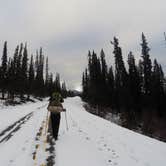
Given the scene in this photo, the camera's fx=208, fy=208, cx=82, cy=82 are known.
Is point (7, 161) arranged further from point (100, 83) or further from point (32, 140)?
point (100, 83)

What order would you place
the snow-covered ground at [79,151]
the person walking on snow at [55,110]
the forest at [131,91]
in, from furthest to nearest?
1. the forest at [131,91]
2. the person walking on snow at [55,110]
3. the snow-covered ground at [79,151]

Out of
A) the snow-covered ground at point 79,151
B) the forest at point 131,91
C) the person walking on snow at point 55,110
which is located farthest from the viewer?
the forest at point 131,91

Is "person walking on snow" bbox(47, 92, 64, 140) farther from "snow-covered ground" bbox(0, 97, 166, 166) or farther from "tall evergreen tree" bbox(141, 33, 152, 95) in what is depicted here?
"tall evergreen tree" bbox(141, 33, 152, 95)

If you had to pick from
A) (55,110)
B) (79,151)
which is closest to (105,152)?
(79,151)

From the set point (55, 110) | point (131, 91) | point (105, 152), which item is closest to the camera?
point (105, 152)

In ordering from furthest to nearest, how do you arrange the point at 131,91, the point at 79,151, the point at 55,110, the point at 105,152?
the point at 131,91 < the point at 55,110 < the point at 79,151 < the point at 105,152

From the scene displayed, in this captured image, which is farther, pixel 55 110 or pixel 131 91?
pixel 131 91

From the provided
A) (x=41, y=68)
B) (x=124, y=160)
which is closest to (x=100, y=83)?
(x=41, y=68)

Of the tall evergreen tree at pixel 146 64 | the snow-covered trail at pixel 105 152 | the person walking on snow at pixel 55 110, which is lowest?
the snow-covered trail at pixel 105 152

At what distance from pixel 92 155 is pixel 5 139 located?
15.7 feet

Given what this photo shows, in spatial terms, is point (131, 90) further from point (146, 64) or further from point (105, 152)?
point (105, 152)

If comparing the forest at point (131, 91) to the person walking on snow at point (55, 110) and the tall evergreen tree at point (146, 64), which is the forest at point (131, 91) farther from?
the person walking on snow at point (55, 110)

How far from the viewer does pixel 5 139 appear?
9906mm

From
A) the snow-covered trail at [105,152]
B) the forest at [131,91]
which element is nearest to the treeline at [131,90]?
the forest at [131,91]
